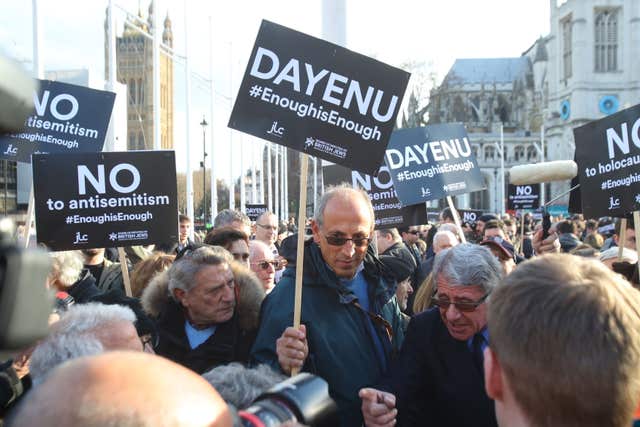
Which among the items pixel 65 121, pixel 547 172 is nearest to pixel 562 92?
pixel 547 172

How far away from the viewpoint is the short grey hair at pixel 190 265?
3361mm

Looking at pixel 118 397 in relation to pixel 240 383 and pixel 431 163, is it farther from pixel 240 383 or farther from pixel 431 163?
pixel 431 163

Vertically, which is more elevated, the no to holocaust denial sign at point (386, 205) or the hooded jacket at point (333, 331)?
the no to holocaust denial sign at point (386, 205)

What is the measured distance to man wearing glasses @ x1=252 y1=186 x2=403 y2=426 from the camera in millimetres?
2918

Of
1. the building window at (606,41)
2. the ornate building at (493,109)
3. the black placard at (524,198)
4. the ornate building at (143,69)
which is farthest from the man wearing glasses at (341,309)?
the ornate building at (493,109)

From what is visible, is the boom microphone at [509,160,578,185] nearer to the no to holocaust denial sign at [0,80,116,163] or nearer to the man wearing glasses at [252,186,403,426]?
the man wearing glasses at [252,186,403,426]

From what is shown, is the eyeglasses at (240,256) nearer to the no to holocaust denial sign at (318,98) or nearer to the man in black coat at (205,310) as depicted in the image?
the man in black coat at (205,310)

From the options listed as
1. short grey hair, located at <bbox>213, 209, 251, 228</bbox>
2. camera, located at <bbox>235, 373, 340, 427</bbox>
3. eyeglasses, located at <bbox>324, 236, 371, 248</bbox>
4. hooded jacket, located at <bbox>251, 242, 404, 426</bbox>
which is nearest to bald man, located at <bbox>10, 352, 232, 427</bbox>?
camera, located at <bbox>235, 373, 340, 427</bbox>

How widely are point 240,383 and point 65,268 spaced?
2.65 metres

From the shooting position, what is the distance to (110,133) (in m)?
15.7

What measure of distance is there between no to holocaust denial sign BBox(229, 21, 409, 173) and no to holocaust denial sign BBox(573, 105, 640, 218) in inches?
59.1

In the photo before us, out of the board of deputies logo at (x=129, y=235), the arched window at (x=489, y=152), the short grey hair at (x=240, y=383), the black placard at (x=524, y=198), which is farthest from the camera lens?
the arched window at (x=489, y=152)

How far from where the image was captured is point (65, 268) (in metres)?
4.17

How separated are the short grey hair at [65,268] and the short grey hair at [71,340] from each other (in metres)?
1.83
